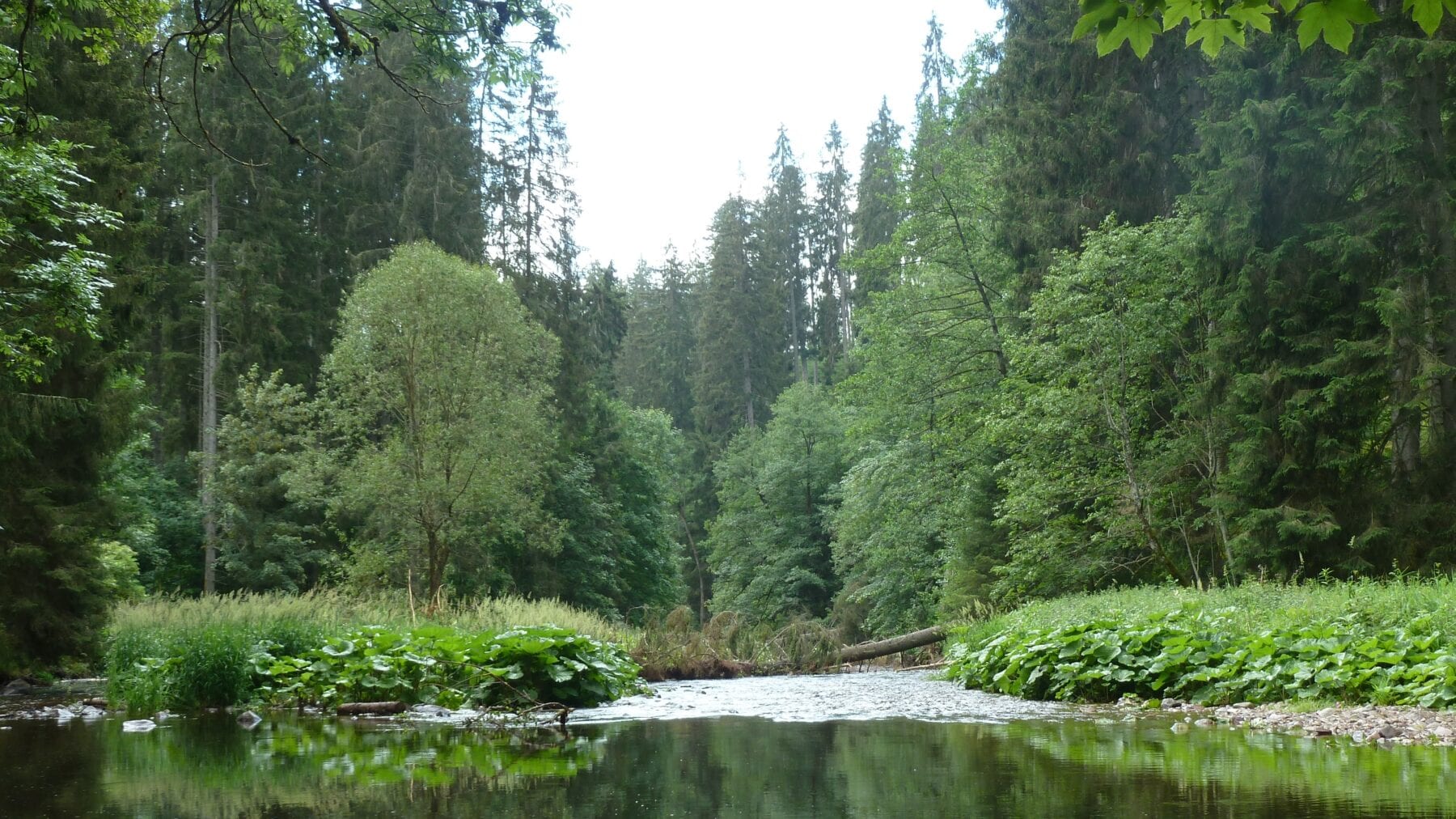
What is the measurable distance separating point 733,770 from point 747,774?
133mm

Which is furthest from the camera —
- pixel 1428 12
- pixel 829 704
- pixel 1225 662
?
pixel 829 704

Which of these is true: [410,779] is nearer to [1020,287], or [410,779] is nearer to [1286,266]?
[1286,266]

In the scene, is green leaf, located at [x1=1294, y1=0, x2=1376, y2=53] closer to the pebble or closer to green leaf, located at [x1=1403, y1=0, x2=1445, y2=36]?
green leaf, located at [x1=1403, y1=0, x2=1445, y2=36]

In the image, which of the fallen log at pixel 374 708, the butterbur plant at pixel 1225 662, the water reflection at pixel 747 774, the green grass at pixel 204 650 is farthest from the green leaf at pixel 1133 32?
the green grass at pixel 204 650

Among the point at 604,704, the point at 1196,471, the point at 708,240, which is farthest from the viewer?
the point at 708,240

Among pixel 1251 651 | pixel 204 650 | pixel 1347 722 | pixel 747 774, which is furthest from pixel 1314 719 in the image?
pixel 204 650

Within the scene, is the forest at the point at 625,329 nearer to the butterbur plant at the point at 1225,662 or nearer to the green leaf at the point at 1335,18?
the green leaf at the point at 1335,18

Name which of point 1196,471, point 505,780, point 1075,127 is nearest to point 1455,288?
point 1196,471

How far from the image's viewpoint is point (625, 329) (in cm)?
4316

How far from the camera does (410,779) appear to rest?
4.47 m

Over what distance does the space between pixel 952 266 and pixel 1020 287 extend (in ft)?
12.0

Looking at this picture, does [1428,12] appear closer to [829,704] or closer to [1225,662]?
[1225,662]

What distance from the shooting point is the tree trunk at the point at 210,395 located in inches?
1077

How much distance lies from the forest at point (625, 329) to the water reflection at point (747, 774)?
252cm
